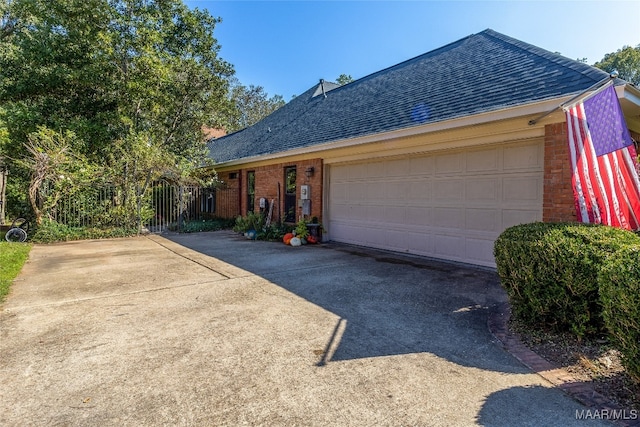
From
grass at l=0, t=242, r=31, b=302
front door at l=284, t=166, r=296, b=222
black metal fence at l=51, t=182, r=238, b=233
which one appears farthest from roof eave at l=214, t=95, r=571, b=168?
→ grass at l=0, t=242, r=31, b=302

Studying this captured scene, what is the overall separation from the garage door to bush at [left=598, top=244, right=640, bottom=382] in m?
3.55

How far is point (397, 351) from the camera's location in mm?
3174

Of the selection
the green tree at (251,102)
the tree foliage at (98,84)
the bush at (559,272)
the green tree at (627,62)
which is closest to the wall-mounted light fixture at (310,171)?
the tree foliage at (98,84)

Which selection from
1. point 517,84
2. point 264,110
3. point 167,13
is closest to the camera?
point 517,84

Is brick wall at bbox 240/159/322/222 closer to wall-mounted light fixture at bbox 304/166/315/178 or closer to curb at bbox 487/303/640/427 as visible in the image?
wall-mounted light fixture at bbox 304/166/315/178

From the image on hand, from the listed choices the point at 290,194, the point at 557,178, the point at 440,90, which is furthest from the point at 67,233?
the point at 557,178

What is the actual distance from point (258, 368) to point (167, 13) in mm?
13741

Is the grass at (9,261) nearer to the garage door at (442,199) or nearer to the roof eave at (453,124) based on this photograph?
the roof eave at (453,124)

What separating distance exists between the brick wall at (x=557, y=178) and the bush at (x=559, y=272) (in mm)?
1631

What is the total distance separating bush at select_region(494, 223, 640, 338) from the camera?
317 cm

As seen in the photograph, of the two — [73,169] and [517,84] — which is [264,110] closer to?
[73,169]

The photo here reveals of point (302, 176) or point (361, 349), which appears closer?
point (361, 349)

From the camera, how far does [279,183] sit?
11.7 meters

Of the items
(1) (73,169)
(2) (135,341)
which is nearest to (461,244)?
A: (2) (135,341)
